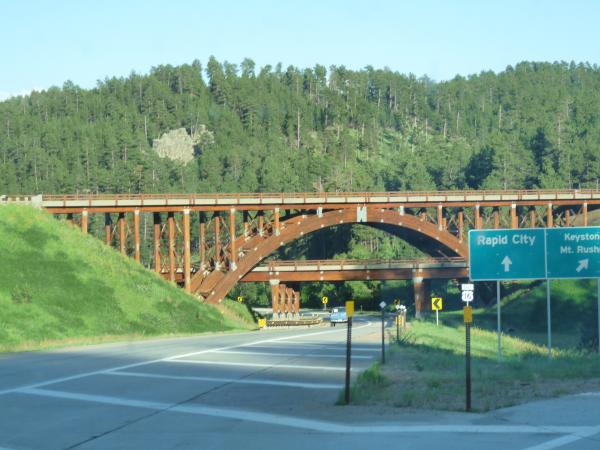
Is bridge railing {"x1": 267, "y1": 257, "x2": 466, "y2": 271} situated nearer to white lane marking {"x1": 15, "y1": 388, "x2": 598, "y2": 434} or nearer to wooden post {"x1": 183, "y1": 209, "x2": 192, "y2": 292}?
wooden post {"x1": 183, "y1": 209, "x2": 192, "y2": 292}

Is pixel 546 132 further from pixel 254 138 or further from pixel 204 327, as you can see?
pixel 204 327

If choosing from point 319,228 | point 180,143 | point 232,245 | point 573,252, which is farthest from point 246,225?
point 180,143

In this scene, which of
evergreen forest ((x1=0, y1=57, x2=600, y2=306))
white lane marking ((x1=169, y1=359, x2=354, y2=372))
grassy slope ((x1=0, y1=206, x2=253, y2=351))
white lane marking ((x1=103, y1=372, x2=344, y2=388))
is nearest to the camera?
white lane marking ((x1=103, y1=372, x2=344, y2=388))

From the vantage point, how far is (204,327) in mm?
61688

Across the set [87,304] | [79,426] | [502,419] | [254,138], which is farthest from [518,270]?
[254,138]

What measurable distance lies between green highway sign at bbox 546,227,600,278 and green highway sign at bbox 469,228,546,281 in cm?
25

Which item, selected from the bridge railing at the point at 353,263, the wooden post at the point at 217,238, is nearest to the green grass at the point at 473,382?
the wooden post at the point at 217,238

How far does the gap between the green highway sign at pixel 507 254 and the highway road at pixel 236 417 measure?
6186 millimetres

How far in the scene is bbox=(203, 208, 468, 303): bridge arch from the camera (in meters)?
71.9

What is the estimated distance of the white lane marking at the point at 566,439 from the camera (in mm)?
11922


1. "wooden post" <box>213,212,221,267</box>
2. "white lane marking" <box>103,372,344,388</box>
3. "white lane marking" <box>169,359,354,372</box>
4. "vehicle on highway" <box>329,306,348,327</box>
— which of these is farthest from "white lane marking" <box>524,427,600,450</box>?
"vehicle on highway" <box>329,306,348,327</box>

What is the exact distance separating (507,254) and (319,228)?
4742 cm

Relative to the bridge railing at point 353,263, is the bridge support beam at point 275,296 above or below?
below

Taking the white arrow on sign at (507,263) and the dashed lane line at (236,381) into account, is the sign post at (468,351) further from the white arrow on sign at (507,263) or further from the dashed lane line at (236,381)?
the white arrow on sign at (507,263)
